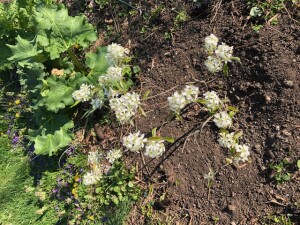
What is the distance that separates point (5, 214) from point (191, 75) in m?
2.73

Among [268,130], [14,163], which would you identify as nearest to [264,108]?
[268,130]

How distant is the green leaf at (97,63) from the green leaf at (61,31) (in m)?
0.14

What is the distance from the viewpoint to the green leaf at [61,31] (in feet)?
11.3

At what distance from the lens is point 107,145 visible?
3621 millimetres

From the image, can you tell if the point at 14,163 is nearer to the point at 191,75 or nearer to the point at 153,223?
the point at 153,223

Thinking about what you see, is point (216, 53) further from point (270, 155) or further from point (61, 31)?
point (61, 31)

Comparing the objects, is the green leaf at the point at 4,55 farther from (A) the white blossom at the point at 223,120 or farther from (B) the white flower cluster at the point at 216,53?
(A) the white blossom at the point at 223,120

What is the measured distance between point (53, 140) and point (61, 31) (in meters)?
1.11

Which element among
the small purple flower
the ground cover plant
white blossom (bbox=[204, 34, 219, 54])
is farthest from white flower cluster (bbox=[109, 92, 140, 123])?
the small purple flower

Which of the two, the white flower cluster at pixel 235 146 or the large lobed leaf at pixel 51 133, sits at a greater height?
the white flower cluster at pixel 235 146

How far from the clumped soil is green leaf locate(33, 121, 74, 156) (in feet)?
2.39

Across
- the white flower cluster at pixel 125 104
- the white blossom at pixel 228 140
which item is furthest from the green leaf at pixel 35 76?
the white blossom at pixel 228 140

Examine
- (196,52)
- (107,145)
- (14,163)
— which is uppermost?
(196,52)

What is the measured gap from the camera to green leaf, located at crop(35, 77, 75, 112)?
11.0 feet
